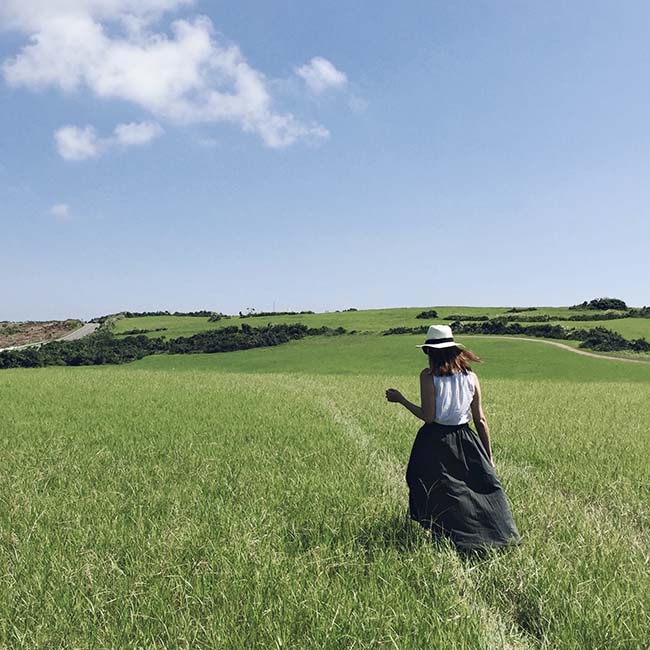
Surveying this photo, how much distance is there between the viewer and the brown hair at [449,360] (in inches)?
211

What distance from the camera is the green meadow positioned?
368 centimetres

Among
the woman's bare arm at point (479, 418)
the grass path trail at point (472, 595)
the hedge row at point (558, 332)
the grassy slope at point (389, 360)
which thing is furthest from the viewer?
the hedge row at point (558, 332)

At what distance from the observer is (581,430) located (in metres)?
12.8

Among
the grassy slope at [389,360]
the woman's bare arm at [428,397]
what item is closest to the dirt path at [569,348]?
the grassy slope at [389,360]

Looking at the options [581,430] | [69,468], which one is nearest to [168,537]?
[69,468]

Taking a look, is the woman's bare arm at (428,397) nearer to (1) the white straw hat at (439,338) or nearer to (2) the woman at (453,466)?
(2) the woman at (453,466)

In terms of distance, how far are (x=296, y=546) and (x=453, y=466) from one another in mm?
1769

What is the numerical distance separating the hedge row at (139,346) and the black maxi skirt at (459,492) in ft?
183

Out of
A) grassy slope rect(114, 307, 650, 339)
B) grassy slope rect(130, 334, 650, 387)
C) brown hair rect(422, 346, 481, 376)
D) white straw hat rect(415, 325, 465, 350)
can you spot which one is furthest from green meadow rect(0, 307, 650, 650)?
grassy slope rect(114, 307, 650, 339)

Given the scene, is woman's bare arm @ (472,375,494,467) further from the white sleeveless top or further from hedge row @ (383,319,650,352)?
hedge row @ (383,319,650,352)

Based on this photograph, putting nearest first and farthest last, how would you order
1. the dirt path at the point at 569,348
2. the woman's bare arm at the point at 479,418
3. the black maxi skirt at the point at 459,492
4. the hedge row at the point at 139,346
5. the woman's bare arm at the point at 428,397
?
1. the black maxi skirt at the point at 459,492
2. the woman's bare arm at the point at 428,397
3. the woman's bare arm at the point at 479,418
4. the dirt path at the point at 569,348
5. the hedge row at the point at 139,346

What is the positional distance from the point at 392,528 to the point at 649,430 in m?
10.5

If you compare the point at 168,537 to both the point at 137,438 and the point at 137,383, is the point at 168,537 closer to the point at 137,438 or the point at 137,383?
the point at 137,438

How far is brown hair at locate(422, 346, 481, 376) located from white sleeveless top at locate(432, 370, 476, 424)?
6 centimetres
